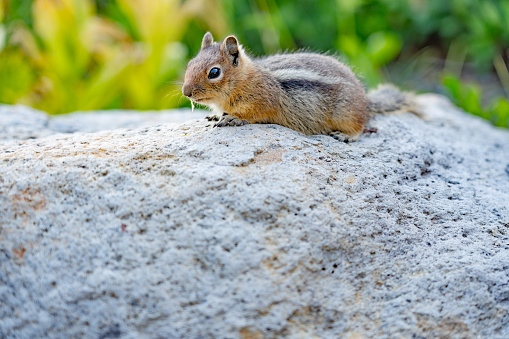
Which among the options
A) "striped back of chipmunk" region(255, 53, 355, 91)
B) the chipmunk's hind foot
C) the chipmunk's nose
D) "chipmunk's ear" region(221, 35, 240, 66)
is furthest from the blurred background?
the chipmunk's nose

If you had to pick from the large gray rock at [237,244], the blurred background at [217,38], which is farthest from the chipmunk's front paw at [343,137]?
the blurred background at [217,38]

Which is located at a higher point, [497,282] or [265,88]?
[265,88]

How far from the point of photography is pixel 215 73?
10.9 feet

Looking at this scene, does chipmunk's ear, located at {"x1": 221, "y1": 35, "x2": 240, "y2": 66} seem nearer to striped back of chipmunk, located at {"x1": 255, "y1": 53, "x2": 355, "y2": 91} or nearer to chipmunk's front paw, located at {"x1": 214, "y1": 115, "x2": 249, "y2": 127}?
striped back of chipmunk, located at {"x1": 255, "y1": 53, "x2": 355, "y2": 91}

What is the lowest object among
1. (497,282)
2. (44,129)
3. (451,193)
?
(497,282)

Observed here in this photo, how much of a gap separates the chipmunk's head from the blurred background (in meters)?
2.45

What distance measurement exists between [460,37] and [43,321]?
7991mm

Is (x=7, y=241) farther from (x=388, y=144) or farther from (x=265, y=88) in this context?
(x=388, y=144)

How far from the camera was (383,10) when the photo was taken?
321 inches

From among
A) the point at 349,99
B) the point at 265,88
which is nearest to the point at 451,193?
the point at 349,99

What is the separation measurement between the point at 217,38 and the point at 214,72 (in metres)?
4.01

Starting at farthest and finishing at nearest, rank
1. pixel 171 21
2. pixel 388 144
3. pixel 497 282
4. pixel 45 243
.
A: pixel 171 21, pixel 388 144, pixel 497 282, pixel 45 243

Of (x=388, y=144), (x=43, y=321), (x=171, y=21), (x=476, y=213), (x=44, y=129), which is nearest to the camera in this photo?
(x=43, y=321)

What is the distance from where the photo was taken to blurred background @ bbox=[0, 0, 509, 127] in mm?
6383
